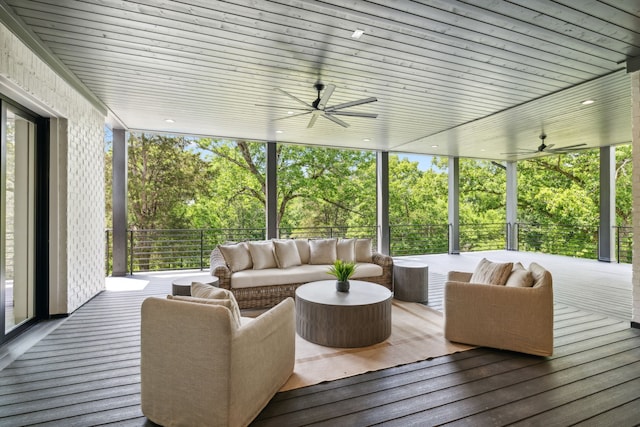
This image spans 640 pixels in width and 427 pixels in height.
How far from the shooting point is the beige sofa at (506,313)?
8.80 ft

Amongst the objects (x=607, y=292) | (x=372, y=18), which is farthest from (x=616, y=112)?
(x=372, y=18)

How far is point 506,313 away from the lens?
9.05ft

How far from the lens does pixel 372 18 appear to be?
101 inches

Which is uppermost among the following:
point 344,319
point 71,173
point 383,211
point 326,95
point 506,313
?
point 326,95

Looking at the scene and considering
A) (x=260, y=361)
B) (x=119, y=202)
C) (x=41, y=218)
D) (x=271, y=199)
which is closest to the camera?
(x=260, y=361)

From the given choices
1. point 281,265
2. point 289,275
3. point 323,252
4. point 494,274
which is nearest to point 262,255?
point 281,265

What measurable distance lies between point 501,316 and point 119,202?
6244 millimetres

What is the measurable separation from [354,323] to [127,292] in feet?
12.6

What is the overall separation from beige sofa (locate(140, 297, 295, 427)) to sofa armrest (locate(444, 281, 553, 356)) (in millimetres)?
1922

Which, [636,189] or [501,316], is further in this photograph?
[636,189]

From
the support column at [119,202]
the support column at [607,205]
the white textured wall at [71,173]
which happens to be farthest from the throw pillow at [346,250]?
the support column at [607,205]

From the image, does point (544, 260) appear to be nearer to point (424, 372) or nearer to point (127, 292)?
point (424, 372)

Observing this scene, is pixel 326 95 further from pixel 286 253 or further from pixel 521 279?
pixel 521 279

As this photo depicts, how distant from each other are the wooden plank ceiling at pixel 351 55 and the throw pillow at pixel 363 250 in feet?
6.86
